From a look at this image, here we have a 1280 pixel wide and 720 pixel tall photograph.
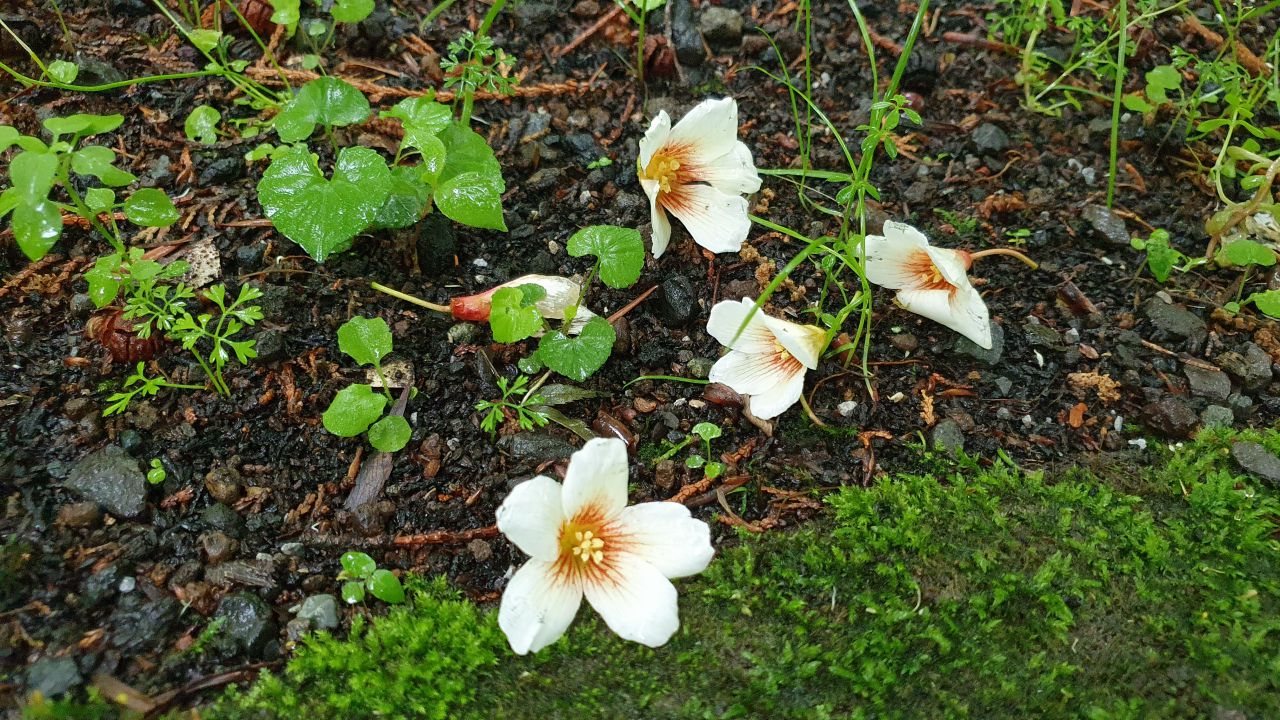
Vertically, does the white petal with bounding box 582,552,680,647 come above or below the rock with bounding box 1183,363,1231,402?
below

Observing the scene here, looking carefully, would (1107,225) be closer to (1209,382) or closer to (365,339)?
(1209,382)

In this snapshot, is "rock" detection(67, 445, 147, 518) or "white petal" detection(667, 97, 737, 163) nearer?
"rock" detection(67, 445, 147, 518)

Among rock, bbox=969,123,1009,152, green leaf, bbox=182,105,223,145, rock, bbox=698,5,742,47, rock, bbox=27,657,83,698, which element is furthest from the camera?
rock, bbox=698,5,742,47

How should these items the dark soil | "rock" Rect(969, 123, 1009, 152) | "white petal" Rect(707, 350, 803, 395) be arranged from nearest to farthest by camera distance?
the dark soil
"white petal" Rect(707, 350, 803, 395)
"rock" Rect(969, 123, 1009, 152)

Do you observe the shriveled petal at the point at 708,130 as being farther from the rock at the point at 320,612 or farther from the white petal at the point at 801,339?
the rock at the point at 320,612

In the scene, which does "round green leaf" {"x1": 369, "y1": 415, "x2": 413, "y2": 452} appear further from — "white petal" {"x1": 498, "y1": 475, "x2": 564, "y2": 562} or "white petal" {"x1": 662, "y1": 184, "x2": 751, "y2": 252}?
"white petal" {"x1": 662, "y1": 184, "x2": 751, "y2": 252}

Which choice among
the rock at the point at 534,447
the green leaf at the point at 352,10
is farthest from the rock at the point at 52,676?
the green leaf at the point at 352,10

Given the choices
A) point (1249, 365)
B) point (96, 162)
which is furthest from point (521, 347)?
point (1249, 365)

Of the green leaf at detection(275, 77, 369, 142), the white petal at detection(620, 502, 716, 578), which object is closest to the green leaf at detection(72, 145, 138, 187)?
the green leaf at detection(275, 77, 369, 142)
